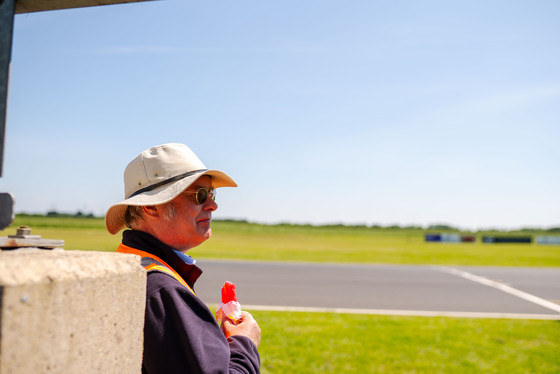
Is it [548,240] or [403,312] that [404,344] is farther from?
[548,240]

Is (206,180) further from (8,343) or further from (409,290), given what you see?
(409,290)

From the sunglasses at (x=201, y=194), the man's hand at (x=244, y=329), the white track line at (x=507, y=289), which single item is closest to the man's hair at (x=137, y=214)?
the sunglasses at (x=201, y=194)

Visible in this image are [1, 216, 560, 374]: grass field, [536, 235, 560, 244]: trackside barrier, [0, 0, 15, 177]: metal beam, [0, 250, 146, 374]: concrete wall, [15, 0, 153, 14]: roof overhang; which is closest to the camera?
[0, 250, 146, 374]: concrete wall

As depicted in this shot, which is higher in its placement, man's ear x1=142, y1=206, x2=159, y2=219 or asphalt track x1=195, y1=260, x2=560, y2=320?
man's ear x1=142, y1=206, x2=159, y2=219

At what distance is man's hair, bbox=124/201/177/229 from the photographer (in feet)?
6.82

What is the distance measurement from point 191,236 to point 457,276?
1583 cm

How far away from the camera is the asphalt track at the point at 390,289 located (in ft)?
32.6

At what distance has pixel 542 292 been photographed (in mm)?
12711

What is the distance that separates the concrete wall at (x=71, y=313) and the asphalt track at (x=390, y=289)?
8.45m

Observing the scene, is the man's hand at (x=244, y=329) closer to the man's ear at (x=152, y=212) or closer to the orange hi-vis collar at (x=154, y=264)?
the orange hi-vis collar at (x=154, y=264)

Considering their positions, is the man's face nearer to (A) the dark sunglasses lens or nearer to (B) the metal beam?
(A) the dark sunglasses lens

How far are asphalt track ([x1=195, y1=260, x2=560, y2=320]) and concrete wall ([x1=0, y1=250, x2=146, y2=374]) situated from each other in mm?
8451

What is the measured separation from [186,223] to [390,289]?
11491 mm

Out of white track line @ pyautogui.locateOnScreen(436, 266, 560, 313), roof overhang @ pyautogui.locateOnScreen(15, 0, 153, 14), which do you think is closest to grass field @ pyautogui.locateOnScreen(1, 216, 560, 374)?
white track line @ pyautogui.locateOnScreen(436, 266, 560, 313)
